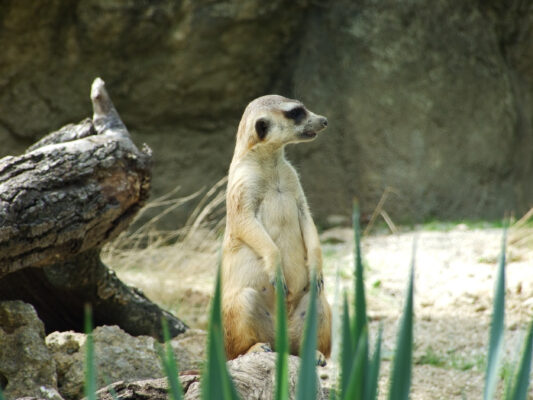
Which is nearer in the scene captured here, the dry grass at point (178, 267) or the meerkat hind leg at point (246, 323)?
the meerkat hind leg at point (246, 323)

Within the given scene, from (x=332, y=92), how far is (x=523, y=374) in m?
5.75

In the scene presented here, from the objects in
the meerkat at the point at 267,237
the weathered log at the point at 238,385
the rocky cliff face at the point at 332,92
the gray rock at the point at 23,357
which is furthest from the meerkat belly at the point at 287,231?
the rocky cliff face at the point at 332,92

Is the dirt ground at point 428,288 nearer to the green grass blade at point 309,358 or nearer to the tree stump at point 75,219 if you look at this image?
the tree stump at point 75,219

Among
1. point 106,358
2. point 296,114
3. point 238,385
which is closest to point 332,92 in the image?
point 296,114

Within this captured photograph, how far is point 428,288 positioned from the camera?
188 inches

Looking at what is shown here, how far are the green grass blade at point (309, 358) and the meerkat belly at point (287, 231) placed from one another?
5.58 ft

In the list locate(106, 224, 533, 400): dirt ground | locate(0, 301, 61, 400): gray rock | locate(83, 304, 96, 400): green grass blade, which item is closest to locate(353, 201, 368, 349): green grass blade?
locate(83, 304, 96, 400): green grass blade

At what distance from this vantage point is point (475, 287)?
4582mm

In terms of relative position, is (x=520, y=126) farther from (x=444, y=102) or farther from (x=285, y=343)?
(x=285, y=343)

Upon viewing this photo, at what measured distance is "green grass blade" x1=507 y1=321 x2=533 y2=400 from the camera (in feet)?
4.00

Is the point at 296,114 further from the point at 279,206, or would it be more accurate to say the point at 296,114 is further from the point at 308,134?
the point at 279,206

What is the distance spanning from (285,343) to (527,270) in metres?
3.84

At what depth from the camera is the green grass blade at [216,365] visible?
1151 millimetres

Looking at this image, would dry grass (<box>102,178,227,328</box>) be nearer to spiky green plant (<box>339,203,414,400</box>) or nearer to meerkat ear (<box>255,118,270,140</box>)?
meerkat ear (<box>255,118,270,140</box>)
